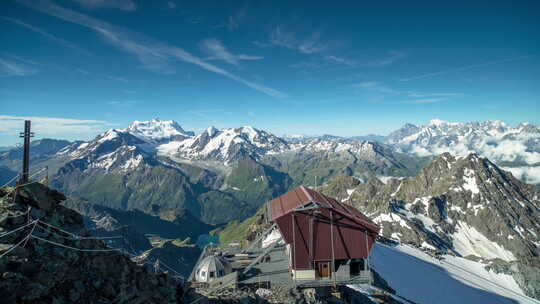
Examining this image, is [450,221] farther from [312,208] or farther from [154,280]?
[154,280]

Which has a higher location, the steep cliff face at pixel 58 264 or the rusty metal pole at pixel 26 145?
the rusty metal pole at pixel 26 145

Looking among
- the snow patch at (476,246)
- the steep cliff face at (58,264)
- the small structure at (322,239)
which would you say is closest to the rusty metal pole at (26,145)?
the steep cliff face at (58,264)

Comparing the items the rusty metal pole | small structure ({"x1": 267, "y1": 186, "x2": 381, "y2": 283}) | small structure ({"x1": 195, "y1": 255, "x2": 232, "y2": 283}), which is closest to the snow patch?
small structure ({"x1": 267, "y1": 186, "x2": 381, "y2": 283})

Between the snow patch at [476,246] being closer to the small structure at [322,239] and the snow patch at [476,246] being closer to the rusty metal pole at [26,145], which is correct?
the small structure at [322,239]

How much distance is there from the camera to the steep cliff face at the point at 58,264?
41.1ft

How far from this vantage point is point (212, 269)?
32.1m

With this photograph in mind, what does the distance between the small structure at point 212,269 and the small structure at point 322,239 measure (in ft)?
30.2

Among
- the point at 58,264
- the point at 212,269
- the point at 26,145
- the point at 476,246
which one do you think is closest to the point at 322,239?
the point at 212,269

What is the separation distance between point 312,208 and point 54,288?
69.8 feet

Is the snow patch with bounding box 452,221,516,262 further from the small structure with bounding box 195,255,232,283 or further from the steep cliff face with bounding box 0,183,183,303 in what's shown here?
the steep cliff face with bounding box 0,183,183,303

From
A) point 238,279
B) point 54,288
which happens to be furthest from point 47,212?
point 238,279

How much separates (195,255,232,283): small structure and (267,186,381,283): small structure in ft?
30.2

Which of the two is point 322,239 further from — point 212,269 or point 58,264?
point 58,264

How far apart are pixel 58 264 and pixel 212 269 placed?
20442 millimetres
